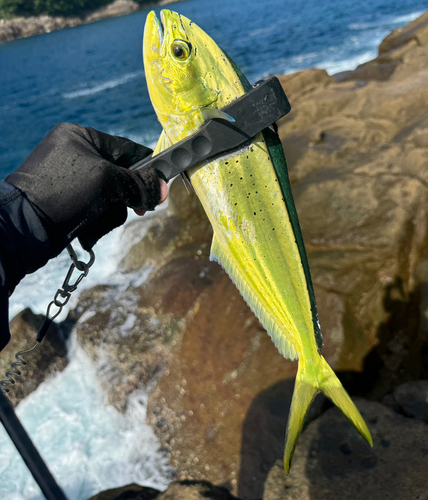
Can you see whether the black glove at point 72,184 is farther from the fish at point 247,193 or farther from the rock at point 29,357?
the rock at point 29,357

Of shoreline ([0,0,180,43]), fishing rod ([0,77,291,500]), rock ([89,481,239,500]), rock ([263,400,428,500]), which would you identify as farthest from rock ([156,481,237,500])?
shoreline ([0,0,180,43])

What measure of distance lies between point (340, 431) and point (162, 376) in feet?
7.44

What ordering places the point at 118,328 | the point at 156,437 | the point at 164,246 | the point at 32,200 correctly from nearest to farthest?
the point at 32,200 → the point at 156,437 → the point at 118,328 → the point at 164,246

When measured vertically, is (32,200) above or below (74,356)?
above

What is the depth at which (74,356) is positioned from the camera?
5652mm

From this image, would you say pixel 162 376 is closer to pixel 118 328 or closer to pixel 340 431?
pixel 118 328

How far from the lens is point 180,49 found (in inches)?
76.0

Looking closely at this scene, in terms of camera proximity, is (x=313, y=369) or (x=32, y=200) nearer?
(x=32, y=200)

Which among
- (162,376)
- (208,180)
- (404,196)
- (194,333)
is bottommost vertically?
(162,376)

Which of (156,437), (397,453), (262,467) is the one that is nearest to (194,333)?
(156,437)

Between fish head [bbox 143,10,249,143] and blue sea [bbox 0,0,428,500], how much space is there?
3.83 metres

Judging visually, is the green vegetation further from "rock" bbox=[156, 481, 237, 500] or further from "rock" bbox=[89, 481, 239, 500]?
"rock" bbox=[156, 481, 237, 500]

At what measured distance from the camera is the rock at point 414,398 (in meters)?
3.20

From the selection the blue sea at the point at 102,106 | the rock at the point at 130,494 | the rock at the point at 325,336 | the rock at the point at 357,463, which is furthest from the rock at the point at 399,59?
the rock at the point at 130,494
